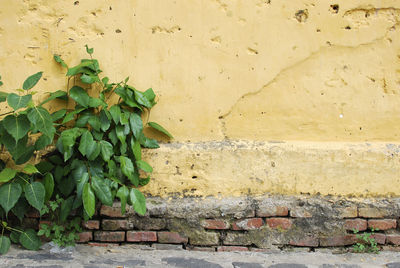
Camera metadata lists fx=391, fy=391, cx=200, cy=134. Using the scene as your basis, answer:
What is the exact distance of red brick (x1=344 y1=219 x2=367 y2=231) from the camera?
95.5 inches

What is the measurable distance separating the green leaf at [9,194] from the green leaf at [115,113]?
664mm

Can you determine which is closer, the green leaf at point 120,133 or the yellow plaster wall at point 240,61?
the green leaf at point 120,133

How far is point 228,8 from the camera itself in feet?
8.04

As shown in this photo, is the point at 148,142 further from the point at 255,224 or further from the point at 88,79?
the point at 255,224

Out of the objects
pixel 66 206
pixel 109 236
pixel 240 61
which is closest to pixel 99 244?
pixel 109 236

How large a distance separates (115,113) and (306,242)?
1.41 metres

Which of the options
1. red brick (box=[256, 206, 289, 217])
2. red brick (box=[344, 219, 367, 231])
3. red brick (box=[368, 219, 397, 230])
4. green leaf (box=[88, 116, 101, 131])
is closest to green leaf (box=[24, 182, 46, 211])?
green leaf (box=[88, 116, 101, 131])

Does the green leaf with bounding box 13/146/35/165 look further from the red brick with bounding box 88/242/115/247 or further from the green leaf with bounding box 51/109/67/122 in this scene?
the red brick with bounding box 88/242/115/247

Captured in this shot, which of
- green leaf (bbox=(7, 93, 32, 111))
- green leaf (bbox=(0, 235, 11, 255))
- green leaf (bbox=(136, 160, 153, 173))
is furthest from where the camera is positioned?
green leaf (bbox=(136, 160, 153, 173))

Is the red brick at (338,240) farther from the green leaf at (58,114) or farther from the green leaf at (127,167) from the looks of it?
the green leaf at (58,114)

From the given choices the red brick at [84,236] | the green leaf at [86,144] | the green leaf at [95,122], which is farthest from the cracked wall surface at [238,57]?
the red brick at [84,236]

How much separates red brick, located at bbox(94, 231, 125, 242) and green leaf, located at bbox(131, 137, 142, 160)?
0.50 meters

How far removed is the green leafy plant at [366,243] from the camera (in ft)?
7.83

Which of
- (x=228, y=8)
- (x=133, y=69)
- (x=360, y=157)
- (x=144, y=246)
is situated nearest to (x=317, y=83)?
(x=360, y=157)
